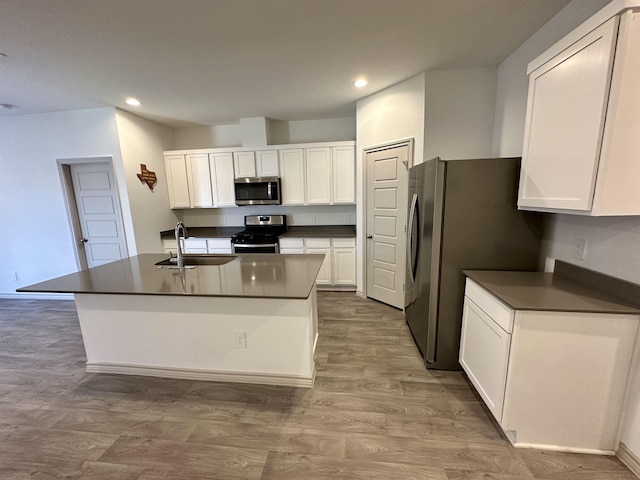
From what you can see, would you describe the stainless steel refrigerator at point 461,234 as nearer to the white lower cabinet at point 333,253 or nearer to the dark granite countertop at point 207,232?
the white lower cabinet at point 333,253

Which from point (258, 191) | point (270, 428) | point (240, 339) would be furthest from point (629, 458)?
point (258, 191)

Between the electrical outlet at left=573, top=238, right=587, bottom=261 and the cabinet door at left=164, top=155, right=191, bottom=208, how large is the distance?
476 centimetres

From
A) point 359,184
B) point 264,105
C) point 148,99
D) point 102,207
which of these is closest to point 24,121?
point 102,207

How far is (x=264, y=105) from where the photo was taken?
3.52m

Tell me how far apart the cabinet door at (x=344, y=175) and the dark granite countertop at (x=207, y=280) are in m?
1.79

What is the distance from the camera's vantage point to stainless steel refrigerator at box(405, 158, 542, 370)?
193 centimetres

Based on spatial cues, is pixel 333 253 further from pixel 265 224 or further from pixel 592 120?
pixel 592 120

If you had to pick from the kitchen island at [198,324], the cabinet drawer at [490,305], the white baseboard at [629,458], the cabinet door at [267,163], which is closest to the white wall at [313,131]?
the cabinet door at [267,163]

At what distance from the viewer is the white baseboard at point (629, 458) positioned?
1.36m

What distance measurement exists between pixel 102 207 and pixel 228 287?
3.39 meters

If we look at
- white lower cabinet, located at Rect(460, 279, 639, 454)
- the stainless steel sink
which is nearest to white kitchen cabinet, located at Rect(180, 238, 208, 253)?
the stainless steel sink

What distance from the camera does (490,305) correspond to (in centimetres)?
165

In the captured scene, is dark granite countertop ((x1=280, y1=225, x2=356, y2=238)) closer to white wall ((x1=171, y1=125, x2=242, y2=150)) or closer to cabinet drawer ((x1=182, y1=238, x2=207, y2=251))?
cabinet drawer ((x1=182, y1=238, x2=207, y2=251))

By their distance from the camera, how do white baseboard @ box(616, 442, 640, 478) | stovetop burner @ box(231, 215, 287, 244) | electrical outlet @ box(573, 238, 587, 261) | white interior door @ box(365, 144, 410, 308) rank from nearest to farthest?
white baseboard @ box(616, 442, 640, 478) < electrical outlet @ box(573, 238, 587, 261) < white interior door @ box(365, 144, 410, 308) < stovetop burner @ box(231, 215, 287, 244)
